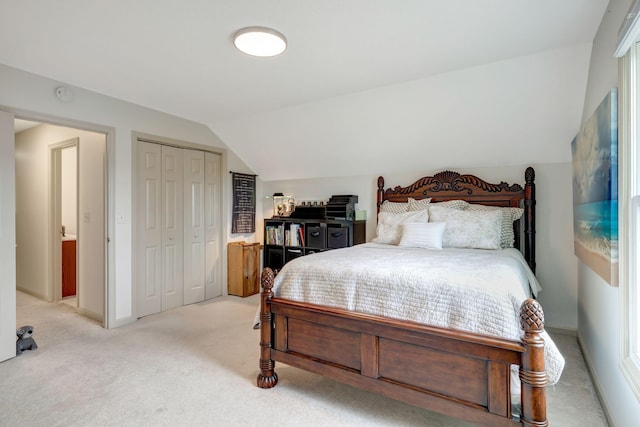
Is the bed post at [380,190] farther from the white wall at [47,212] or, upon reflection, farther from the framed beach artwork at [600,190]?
the white wall at [47,212]

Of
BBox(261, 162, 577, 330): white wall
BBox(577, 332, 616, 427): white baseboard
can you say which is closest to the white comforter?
BBox(577, 332, 616, 427): white baseboard

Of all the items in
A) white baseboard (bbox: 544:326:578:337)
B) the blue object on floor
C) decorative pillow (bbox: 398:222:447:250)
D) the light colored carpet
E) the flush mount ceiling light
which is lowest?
the light colored carpet

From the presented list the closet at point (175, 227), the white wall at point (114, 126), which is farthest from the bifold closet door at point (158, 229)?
the white wall at point (114, 126)

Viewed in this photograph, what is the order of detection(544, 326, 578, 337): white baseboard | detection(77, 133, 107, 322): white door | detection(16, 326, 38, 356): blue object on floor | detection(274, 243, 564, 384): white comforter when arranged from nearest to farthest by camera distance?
detection(274, 243, 564, 384): white comforter, detection(16, 326, 38, 356): blue object on floor, detection(544, 326, 578, 337): white baseboard, detection(77, 133, 107, 322): white door

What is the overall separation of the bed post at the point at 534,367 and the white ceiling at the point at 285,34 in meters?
1.67

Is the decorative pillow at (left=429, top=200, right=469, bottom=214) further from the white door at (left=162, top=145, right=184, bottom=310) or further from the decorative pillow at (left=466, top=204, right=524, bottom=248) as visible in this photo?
the white door at (left=162, top=145, right=184, bottom=310)

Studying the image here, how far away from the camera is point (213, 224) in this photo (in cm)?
450

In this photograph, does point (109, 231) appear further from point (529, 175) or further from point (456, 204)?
point (529, 175)

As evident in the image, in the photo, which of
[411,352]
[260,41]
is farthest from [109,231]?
[411,352]

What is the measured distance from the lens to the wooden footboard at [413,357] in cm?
144

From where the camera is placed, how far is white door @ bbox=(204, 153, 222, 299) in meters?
4.41

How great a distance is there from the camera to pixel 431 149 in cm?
362

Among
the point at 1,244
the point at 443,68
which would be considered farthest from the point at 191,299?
the point at 443,68

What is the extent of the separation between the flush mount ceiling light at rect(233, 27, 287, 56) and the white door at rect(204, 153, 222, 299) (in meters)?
2.32
